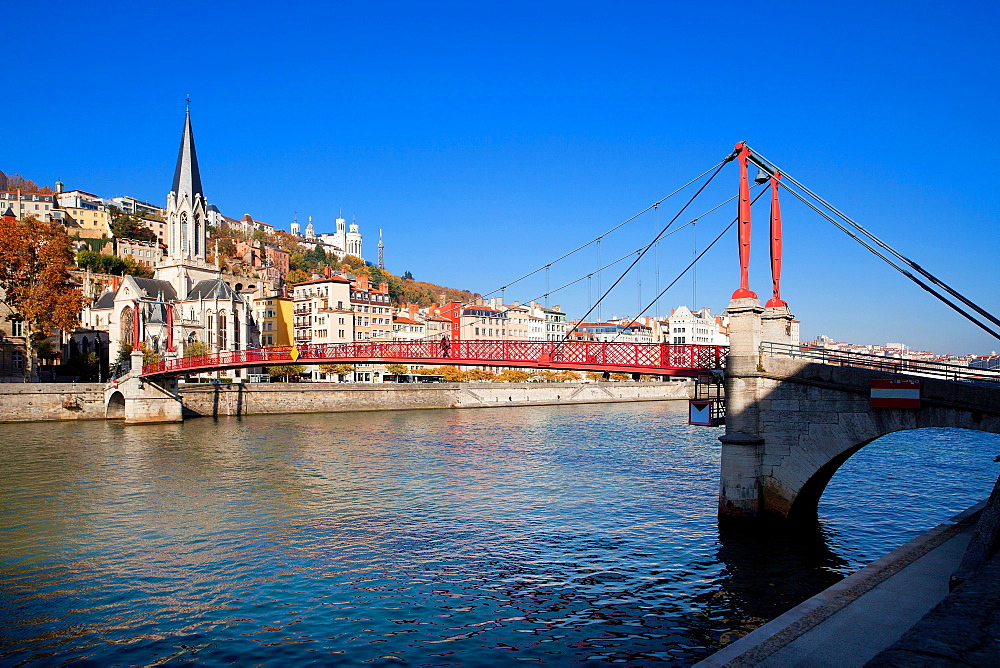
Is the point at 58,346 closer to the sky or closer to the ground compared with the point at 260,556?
closer to the sky

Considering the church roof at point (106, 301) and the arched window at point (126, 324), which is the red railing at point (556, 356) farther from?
the church roof at point (106, 301)

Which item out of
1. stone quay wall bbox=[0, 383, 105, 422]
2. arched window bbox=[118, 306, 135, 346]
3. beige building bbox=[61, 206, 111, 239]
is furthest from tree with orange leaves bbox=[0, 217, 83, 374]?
beige building bbox=[61, 206, 111, 239]

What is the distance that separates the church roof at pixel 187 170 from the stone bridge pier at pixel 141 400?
3931 centimetres

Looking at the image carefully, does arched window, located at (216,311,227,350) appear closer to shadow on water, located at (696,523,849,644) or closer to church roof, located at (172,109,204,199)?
church roof, located at (172,109,204,199)

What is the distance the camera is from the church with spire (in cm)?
7314

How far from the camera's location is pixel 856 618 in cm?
867

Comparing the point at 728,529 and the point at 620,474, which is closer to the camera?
the point at 728,529

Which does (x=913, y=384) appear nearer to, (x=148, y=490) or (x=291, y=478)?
(x=291, y=478)

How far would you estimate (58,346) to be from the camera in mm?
67625

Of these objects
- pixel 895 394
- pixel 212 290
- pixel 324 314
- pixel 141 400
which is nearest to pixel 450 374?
pixel 324 314

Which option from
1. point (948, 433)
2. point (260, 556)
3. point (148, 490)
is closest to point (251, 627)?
point (260, 556)

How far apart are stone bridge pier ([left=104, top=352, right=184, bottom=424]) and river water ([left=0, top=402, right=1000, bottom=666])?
44.7ft

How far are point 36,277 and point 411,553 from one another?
162ft

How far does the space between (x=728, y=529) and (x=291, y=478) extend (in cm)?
1720
